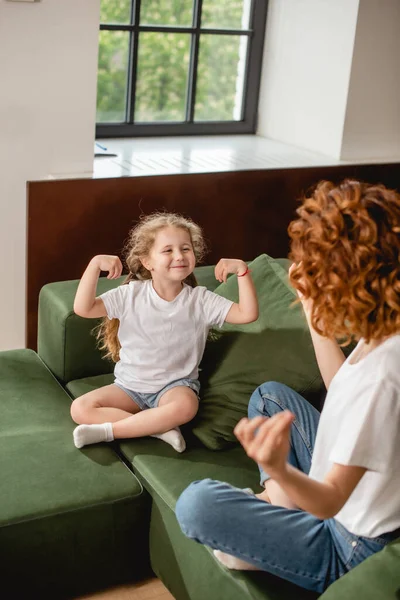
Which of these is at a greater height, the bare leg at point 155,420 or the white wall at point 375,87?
the white wall at point 375,87

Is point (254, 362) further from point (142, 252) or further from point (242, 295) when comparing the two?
point (142, 252)

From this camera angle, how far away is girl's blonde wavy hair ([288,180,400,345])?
144cm

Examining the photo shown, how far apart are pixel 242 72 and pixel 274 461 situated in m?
2.61

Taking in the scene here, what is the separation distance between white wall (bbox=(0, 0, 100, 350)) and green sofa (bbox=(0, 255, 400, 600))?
13.2 inches

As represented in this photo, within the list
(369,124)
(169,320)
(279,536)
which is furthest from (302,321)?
(369,124)

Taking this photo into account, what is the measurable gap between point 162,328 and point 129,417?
0.27m

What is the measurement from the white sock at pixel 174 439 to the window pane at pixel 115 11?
A: 1.74m

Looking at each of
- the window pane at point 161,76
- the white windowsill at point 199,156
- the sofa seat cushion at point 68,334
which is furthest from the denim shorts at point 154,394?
the window pane at point 161,76

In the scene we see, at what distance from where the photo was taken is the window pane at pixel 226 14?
11.2 feet

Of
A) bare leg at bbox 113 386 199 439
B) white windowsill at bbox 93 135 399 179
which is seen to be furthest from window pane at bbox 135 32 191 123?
bare leg at bbox 113 386 199 439

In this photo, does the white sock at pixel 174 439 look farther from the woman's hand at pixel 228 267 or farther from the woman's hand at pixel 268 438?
the woman's hand at pixel 268 438

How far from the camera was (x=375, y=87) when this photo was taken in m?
3.36

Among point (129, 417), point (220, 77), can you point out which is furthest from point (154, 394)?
point (220, 77)

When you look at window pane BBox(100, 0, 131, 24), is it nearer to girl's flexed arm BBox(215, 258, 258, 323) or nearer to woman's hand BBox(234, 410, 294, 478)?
girl's flexed arm BBox(215, 258, 258, 323)
